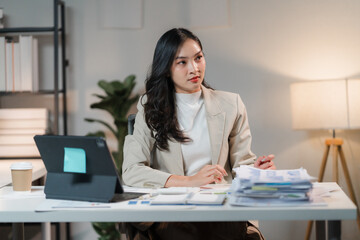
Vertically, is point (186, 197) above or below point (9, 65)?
below

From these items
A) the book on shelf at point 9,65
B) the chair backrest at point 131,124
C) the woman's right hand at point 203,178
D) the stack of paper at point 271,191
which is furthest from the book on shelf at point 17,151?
the stack of paper at point 271,191

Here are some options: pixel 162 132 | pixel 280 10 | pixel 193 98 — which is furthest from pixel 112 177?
pixel 280 10

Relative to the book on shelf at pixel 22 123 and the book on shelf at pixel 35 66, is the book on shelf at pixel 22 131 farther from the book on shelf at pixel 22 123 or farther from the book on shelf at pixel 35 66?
the book on shelf at pixel 35 66

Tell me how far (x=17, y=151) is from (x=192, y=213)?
85.1 inches

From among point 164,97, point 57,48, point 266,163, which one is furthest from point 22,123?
point 266,163

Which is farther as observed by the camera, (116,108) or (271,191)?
(116,108)

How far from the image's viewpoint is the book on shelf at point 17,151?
3.33 meters

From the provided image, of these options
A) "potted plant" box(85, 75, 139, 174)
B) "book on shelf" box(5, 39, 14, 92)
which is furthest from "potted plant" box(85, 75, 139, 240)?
"book on shelf" box(5, 39, 14, 92)

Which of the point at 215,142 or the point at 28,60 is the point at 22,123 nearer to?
the point at 28,60

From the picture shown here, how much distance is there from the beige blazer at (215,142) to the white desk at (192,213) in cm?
63

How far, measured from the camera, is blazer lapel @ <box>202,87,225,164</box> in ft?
7.46

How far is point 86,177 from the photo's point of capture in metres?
1.66

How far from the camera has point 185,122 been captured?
7.68 ft

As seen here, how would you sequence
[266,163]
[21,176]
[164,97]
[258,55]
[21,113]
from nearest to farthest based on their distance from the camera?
[21,176] < [266,163] < [164,97] < [21,113] < [258,55]
